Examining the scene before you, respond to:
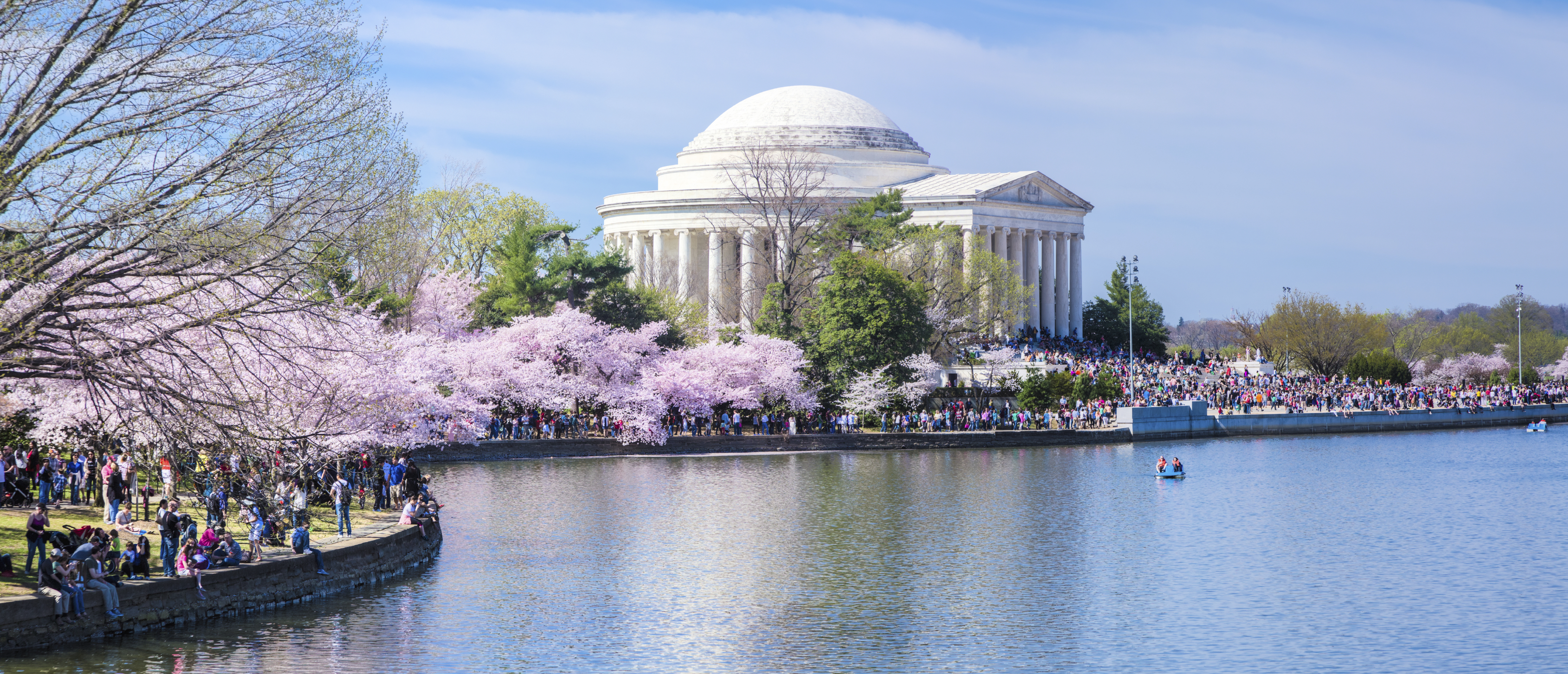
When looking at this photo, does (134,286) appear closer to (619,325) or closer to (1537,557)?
(1537,557)

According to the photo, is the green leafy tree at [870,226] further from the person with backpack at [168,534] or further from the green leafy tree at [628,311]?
the person with backpack at [168,534]

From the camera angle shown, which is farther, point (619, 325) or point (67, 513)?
point (619, 325)

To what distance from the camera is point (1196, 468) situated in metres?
62.4

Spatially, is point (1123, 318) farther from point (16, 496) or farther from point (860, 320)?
point (16, 496)

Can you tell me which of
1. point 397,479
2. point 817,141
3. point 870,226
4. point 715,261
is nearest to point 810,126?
point 817,141

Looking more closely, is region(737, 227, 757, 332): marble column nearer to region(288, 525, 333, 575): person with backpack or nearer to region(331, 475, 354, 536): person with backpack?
region(331, 475, 354, 536): person with backpack

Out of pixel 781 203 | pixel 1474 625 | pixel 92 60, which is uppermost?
pixel 781 203

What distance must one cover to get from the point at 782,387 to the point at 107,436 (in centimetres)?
4184

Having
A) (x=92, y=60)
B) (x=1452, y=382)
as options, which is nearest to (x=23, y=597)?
(x=92, y=60)

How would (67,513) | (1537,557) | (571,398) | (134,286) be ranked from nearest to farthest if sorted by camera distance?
1. (134,286)
2. (67,513)
3. (1537,557)
4. (571,398)

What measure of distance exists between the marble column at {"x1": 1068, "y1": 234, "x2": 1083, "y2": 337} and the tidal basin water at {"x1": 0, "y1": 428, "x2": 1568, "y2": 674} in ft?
Answer: 213

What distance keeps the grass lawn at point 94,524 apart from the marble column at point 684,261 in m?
65.4

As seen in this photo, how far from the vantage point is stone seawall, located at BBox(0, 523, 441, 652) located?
24.7 meters

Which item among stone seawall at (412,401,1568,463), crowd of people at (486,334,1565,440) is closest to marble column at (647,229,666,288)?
crowd of people at (486,334,1565,440)
